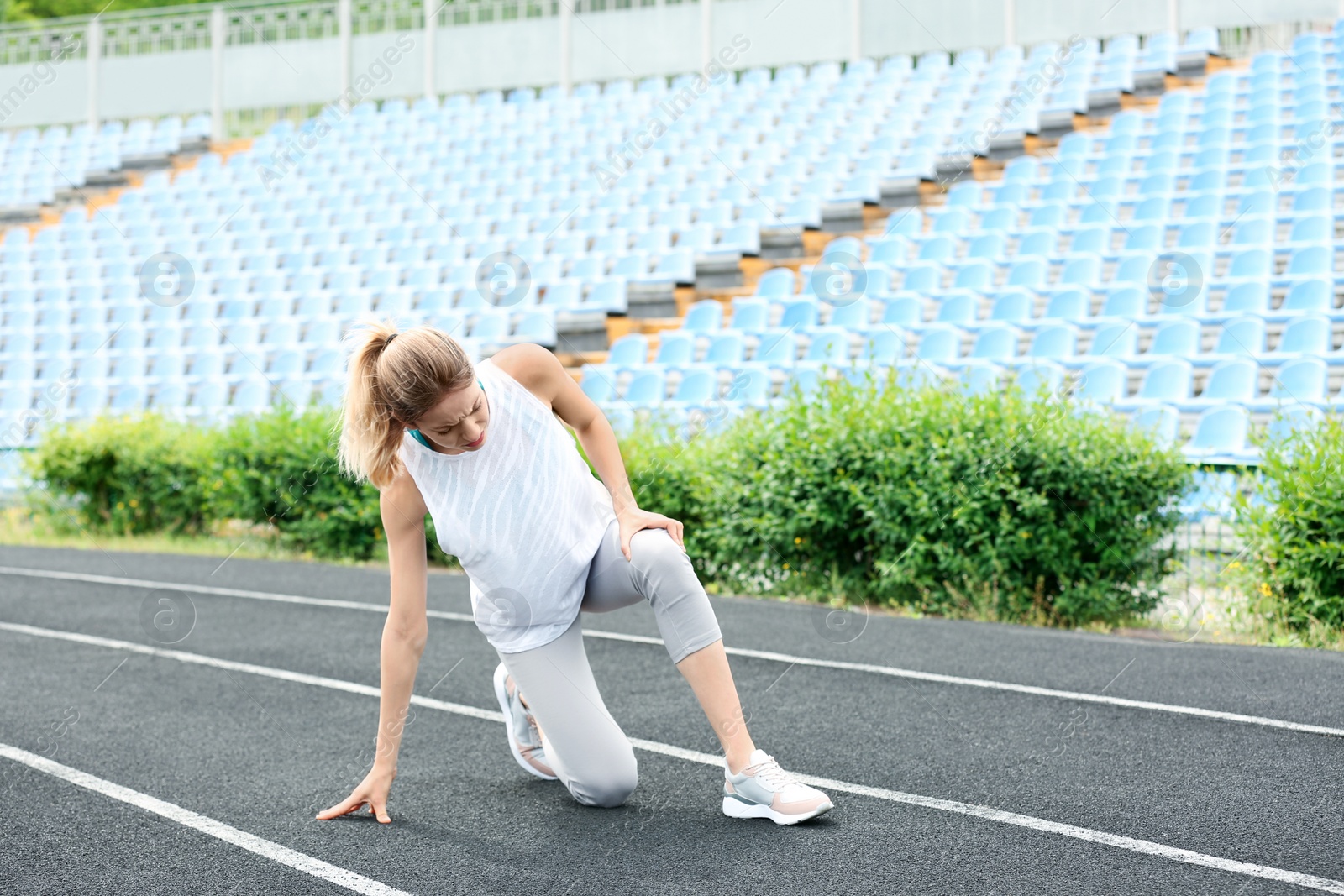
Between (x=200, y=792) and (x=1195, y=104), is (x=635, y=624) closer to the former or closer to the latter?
(x=200, y=792)

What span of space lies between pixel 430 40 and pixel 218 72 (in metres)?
5.25

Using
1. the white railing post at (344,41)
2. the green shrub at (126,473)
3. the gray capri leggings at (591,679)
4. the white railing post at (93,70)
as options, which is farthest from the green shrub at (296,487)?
the white railing post at (93,70)

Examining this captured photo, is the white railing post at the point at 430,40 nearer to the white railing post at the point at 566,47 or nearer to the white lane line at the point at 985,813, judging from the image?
the white railing post at the point at 566,47

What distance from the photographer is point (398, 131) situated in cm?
2369

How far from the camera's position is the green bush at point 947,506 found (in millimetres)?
6848

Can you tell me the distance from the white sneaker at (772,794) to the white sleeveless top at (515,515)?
2.36ft

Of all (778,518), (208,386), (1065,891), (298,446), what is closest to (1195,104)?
(778,518)

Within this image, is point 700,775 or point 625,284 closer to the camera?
point 700,775

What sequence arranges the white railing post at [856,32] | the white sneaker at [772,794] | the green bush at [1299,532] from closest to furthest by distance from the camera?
1. the white sneaker at [772,794]
2. the green bush at [1299,532]
3. the white railing post at [856,32]

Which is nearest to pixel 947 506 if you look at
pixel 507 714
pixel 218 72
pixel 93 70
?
pixel 507 714

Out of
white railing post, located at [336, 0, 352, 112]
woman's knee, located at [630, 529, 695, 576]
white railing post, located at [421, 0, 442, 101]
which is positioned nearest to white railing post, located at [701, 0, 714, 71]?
white railing post, located at [421, 0, 442, 101]

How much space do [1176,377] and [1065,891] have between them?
8.31m

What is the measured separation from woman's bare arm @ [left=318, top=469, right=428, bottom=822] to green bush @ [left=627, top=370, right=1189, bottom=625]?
174 inches

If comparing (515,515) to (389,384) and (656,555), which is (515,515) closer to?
(656,555)
